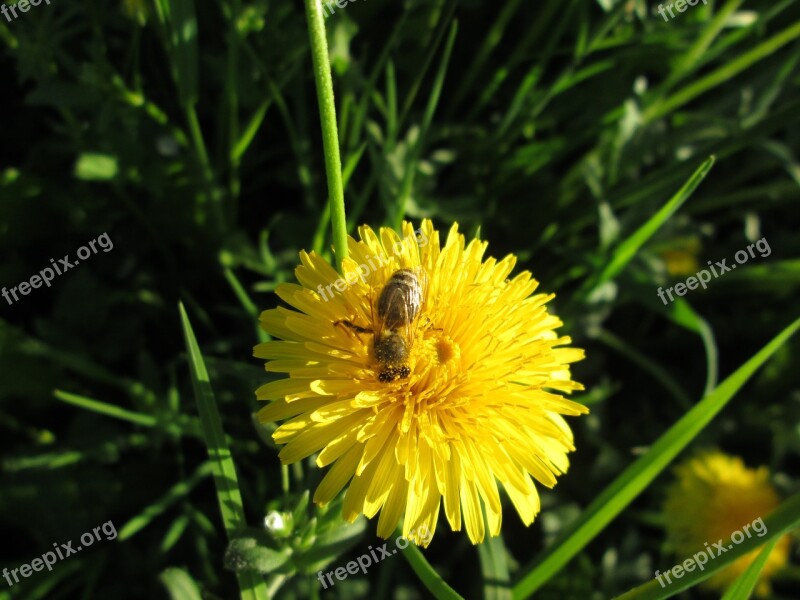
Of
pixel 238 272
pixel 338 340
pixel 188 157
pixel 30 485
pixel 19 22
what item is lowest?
pixel 338 340

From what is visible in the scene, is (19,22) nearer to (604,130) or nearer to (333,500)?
(333,500)

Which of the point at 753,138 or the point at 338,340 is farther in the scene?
the point at 753,138

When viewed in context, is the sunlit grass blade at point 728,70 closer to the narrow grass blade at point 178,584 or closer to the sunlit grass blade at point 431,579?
the sunlit grass blade at point 431,579

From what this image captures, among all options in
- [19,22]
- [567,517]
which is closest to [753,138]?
[567,517]

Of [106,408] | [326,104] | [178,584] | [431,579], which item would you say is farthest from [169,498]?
[326,104]

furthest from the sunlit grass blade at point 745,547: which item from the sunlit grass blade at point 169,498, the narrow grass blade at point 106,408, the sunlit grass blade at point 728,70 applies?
the sunlit grass blade at point 728,70

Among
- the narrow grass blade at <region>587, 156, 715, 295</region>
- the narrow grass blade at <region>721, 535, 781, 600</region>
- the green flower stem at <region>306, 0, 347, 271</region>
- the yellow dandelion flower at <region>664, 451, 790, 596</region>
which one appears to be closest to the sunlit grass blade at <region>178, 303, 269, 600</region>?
the green flower stem at <region>306, 0, 347, 271</region>

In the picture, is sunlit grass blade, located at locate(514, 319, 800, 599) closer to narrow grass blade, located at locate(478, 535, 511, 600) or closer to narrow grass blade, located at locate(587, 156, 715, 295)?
narrow grass blade, located at locate(478, 535, 511, 600)

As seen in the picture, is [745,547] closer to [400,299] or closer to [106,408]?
[400,299]
